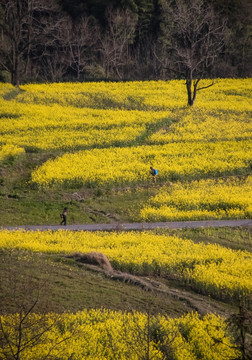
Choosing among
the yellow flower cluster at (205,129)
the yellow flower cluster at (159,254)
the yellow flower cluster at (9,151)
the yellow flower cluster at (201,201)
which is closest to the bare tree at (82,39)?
the yellow flower cluster at (205,129)

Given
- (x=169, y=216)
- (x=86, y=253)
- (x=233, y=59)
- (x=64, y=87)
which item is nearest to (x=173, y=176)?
(x=169, y=216)

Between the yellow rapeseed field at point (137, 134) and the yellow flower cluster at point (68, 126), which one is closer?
the yellow rapeseed field at point (137, 134)

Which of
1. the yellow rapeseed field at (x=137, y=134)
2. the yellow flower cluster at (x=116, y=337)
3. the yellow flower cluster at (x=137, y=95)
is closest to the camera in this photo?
the yellow flower cluster at (x=116, y=337)

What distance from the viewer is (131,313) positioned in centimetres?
1722

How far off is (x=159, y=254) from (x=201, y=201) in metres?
10.3

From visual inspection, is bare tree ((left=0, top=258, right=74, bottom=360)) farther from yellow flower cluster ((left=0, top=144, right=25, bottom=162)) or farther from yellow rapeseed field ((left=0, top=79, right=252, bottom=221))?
yellow flower cluster ((left=0, top=144, right=25, bottom=162))

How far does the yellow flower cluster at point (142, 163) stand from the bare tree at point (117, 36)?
40464 millimetres

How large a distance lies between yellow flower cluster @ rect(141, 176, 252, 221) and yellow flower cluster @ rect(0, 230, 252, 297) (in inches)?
167

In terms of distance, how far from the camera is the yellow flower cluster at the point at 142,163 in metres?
37.2

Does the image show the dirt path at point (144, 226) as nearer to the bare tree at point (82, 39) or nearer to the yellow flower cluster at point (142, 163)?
the yellow flower cluster at point (142, 163)

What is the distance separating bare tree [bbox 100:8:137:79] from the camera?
84.0 metres

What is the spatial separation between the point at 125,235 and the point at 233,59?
6604cm

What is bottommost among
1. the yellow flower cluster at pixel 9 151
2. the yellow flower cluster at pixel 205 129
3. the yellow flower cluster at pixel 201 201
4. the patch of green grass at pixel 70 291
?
the yellow flower cluster at pixel 205 129

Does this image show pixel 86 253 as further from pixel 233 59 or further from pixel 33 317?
pixel 233 59
